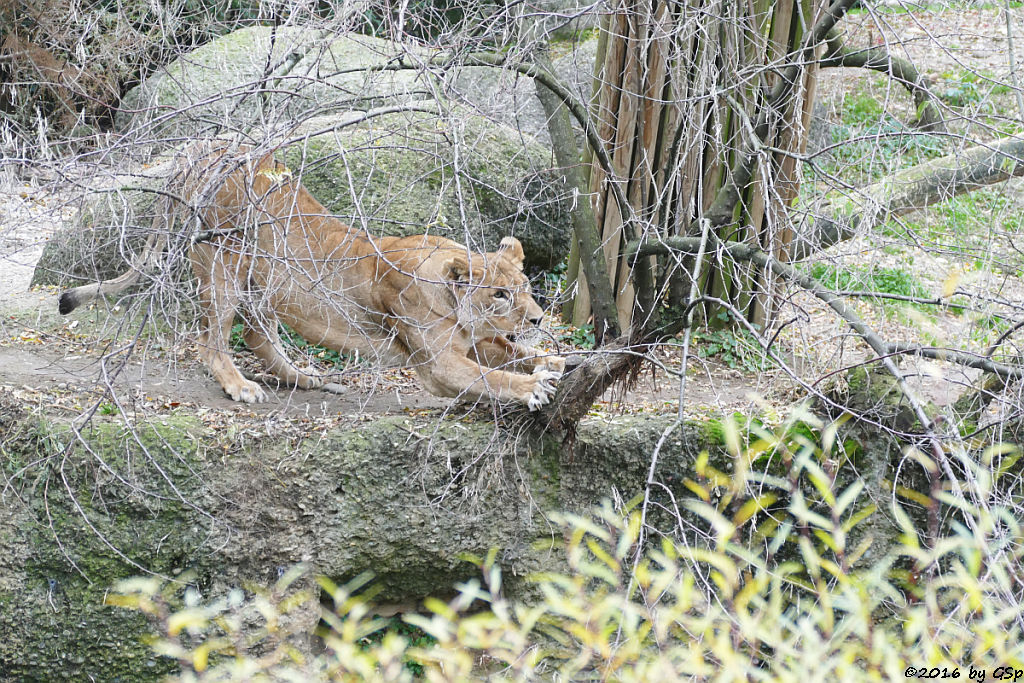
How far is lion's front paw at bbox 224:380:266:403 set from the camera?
6.75 metres

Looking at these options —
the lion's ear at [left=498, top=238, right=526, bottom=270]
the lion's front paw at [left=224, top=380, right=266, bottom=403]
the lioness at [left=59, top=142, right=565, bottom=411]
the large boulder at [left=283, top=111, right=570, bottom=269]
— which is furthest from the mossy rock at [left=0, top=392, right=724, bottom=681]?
the large boulder at [left=283, top=111, right=570, bottom=269]

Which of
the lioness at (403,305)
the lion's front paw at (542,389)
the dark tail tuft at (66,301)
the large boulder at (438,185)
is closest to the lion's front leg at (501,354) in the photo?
the lioness at (403,305)

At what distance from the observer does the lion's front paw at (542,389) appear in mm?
5836

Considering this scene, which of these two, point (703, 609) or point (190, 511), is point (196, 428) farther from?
point (703, 609)

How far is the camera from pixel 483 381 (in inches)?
229

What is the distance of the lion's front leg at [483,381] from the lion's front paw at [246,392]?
1.24m

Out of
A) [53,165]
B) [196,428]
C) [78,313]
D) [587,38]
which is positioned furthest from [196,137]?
[587,38]

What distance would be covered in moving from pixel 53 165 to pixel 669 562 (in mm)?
3177

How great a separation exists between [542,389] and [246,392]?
2231 mm

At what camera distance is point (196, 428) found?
6086 mm

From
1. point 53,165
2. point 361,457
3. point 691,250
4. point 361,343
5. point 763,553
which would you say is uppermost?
point 53,165

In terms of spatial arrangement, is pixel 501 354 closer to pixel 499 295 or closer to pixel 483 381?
pixel 499 295

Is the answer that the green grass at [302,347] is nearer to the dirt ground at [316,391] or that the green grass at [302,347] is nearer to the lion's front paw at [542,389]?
the dirt ground at [316,391]

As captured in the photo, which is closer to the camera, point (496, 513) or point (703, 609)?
point (703, 609)
